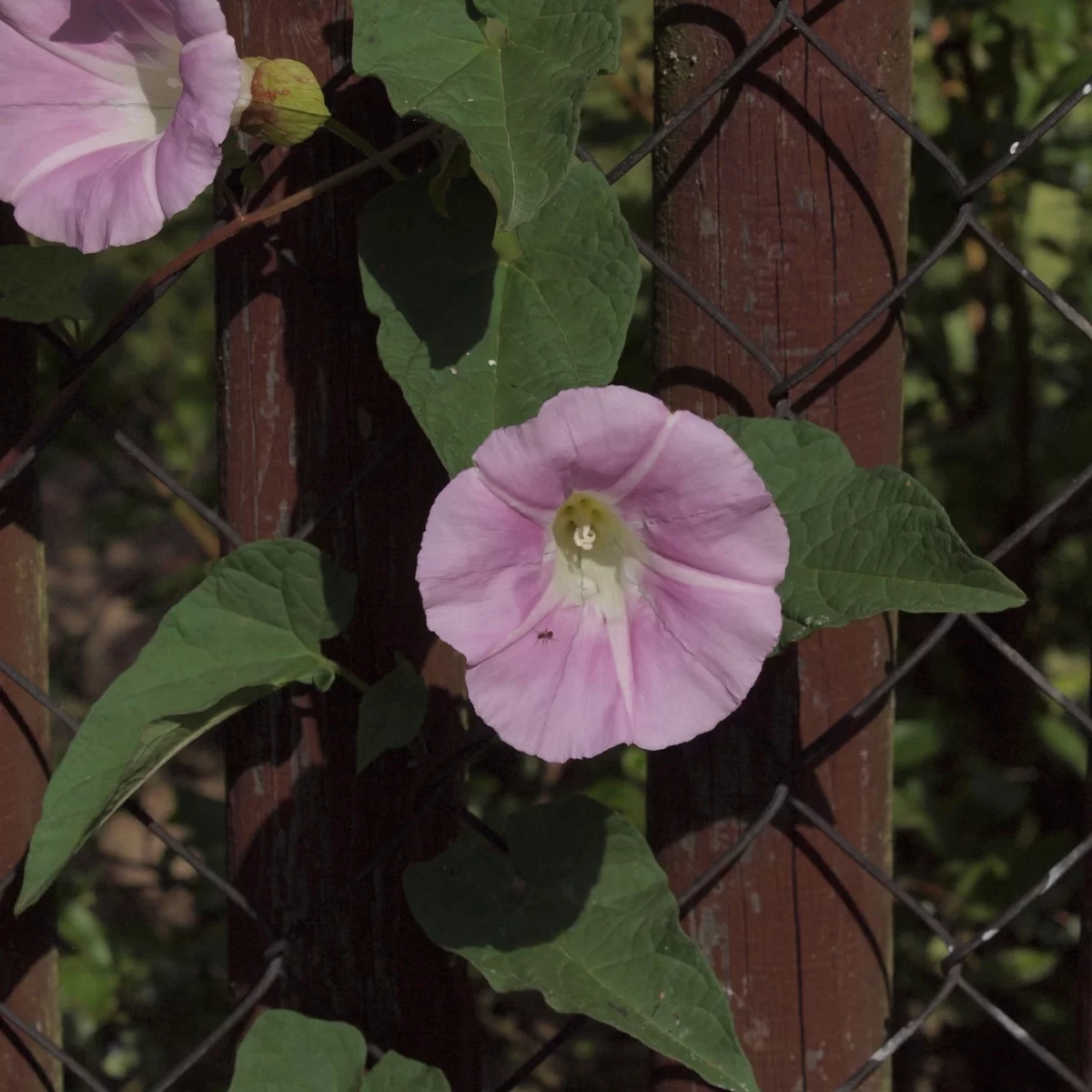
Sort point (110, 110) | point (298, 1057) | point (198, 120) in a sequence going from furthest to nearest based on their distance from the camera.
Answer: point (298, 1057) < point (110, 110) < point (198, 120)

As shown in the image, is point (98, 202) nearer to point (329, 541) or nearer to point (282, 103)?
point (282, 103)

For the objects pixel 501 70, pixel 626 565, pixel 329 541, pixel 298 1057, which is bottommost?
pixel 298 1057

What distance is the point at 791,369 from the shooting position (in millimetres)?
920

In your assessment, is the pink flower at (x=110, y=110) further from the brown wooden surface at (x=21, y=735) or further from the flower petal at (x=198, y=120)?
the brown wooden surface at (x=21, y=735)

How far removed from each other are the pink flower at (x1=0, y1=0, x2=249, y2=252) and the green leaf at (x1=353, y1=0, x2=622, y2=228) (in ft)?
0.29

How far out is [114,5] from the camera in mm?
808

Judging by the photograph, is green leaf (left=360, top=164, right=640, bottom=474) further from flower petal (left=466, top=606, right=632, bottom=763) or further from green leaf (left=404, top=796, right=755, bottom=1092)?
green leaf (left=404, top=796, right=755, bottom=1092)

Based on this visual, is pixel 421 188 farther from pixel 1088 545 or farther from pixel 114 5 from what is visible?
pixel 1088 545

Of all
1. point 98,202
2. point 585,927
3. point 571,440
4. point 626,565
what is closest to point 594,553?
point 626,565

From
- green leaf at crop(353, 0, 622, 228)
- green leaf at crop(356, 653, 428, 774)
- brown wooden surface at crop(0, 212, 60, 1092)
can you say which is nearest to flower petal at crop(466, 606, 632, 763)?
green leaf at crop(356, 653, 428, 774)

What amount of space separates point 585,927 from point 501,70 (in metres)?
0.56

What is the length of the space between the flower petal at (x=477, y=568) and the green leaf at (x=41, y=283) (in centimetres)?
31

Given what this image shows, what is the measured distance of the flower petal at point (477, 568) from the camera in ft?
2.44

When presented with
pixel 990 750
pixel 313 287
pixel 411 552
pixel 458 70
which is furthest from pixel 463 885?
pixel 990 750
